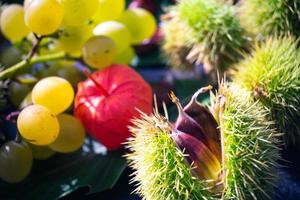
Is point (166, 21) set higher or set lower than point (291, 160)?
higher

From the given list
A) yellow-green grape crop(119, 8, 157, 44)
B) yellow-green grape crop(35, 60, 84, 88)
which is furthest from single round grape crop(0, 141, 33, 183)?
yellow-green grape crop(119, 8, 157, 44)

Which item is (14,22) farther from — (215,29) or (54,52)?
(215,29)

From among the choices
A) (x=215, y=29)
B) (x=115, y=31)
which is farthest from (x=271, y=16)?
(x=115, y=31)

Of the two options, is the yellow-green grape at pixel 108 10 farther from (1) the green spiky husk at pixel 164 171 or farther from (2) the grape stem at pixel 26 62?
(1) the green spiky husk at pixel 164 171

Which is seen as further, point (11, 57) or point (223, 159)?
point (11, 57)

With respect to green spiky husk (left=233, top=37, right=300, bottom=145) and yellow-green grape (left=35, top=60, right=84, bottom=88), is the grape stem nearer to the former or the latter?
yellow-green grape (left=35, top=60, right=84, bottom=88)

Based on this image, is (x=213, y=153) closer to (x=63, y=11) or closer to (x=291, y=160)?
(x=291, y=160)

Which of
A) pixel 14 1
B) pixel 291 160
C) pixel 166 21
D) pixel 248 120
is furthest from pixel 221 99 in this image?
pixel 14 1
